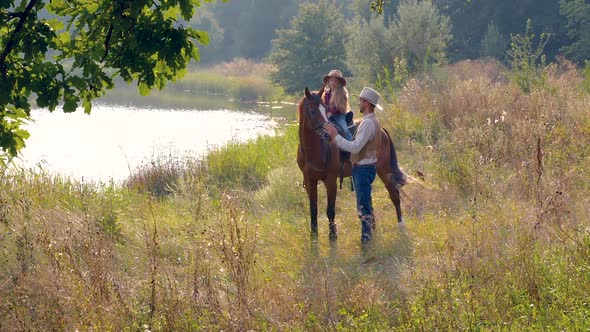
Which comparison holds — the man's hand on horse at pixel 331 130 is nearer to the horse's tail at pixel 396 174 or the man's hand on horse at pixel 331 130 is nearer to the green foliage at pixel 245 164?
the horse's tail at pixel 396 174

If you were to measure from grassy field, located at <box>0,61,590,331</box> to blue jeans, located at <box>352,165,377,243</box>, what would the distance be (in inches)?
9.9

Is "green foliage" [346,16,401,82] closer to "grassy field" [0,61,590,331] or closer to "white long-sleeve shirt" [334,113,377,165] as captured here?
"grassy field" [0,61,590,331]

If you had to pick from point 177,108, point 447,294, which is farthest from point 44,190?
point 177,108

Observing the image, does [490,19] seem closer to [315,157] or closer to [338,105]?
[338,105]

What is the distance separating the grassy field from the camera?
5.29 m

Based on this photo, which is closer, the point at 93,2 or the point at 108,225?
the point at 93,2

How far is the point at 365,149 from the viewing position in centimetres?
761

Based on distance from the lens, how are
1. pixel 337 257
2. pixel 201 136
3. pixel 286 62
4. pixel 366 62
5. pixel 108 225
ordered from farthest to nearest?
pixel 286 62, pixel 366 62, pixel 201 136, pixel 108 225, pixel 337 257

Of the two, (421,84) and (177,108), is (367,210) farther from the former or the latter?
(177,108)

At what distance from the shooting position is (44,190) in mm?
10742

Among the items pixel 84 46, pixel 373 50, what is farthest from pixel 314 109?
pixel 373 50

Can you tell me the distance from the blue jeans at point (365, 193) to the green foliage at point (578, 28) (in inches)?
1195

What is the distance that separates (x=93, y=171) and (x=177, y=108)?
17.3 m

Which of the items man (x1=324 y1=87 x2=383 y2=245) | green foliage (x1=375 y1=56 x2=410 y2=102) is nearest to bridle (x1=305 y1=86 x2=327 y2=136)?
man (x1=324 y1=87 x2=383 y2=245)
